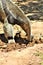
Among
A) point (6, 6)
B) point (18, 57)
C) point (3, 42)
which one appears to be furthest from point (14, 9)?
point (18, 57)

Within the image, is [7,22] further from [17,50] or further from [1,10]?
[17,50]

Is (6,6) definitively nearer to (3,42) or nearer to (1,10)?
(1,10)

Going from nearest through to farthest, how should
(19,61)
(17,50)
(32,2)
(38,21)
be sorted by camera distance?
(19,61)
(17,50)
(38,21)
(32,2)

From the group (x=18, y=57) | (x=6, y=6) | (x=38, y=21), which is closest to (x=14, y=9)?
(x=6, y=6)

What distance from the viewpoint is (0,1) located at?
8344mm

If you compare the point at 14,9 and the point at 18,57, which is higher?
the point at 14,9

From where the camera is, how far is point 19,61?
644 centimetres

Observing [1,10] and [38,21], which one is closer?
[1,10]

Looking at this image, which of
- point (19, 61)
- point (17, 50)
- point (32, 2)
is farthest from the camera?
point (32, 2)

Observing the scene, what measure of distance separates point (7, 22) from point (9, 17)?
6.6 inches

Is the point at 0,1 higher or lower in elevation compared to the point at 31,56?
higher

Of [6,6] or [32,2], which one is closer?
[6,6]

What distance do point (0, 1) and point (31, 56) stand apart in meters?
2.39

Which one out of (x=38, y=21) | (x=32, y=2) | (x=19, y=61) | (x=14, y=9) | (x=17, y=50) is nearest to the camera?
(x=19, y=61)
